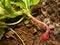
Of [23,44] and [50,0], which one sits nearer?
[23,44]

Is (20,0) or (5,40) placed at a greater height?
(20,0)

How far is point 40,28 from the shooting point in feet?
4.48

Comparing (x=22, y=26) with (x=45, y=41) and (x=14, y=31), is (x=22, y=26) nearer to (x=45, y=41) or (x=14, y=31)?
(x=14, y=31)

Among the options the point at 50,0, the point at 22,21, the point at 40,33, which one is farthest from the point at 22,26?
the point at 50,0

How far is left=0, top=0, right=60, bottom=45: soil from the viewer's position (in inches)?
51.5

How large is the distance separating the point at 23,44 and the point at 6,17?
9.2 inches

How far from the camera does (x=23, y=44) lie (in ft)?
4.27

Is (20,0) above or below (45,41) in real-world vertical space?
above

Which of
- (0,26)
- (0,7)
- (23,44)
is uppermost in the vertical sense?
(0,7)

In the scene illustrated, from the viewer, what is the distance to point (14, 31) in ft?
4.47

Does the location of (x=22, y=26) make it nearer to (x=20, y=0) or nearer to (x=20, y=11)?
(x=20, y=11)

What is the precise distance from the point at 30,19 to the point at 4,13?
0.19m

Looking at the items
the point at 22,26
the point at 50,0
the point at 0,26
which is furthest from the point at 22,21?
the point at 50,0

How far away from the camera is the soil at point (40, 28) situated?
4.29 ft
